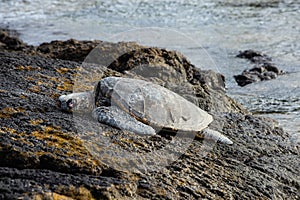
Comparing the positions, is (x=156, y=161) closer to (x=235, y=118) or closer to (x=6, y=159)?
(x=6, y=159)

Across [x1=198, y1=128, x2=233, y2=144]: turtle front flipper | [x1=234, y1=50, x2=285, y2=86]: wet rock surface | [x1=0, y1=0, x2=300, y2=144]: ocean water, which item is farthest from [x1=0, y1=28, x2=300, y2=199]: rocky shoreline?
[x1=234, y1=50, x2=285, y2=86]: wet rock surface

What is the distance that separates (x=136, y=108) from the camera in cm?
418

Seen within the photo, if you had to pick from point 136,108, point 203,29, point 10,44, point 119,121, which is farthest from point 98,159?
point 203,29

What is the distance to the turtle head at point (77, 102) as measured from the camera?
4.04m

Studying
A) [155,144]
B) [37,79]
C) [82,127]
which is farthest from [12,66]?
[155,144]

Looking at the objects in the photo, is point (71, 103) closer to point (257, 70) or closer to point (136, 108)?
point (136, 108)

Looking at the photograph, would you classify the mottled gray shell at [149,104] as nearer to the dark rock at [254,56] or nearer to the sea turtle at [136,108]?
the sea turtle at [136,108]

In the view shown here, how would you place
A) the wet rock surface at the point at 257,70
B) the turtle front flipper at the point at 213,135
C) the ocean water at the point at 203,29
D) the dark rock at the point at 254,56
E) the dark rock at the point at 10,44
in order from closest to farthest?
the turtle front flipper at the point at 213,135 → the ocean water at the point at 203,29 → the wet rock surface at the point at 257,70 → the dark rock at the point at 10,44 → the dark rock at the point at 254,56

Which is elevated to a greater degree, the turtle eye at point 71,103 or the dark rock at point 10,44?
the turtle eye at point 71,103

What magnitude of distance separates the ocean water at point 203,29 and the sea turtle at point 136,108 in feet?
10.3

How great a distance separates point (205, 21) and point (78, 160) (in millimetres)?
A: 11386

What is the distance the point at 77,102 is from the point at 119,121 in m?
0.35

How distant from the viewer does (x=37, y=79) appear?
15.3ft

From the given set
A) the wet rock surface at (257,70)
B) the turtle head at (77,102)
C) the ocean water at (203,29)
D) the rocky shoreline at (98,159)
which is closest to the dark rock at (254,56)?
the wet rock surface at (257,70)
